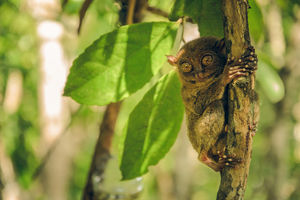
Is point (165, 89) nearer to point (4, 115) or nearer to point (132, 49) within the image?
point (132, 49)

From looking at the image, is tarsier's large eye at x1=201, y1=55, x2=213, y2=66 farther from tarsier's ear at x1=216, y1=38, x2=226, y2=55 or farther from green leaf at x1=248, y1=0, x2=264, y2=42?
green leaf at x1=248, y1=0, x2=264, y2=42

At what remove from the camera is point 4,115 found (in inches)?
193

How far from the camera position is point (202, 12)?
4.03 feet

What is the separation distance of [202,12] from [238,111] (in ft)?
1.31

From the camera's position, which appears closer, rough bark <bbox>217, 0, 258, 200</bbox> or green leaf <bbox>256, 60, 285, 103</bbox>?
rough bark <bbox>217, 0, 258, 200</bbox>

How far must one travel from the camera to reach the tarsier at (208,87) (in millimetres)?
1096

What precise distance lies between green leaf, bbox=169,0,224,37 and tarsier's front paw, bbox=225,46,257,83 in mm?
198

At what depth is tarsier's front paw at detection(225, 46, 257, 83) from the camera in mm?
1055

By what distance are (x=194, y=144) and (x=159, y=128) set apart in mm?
253

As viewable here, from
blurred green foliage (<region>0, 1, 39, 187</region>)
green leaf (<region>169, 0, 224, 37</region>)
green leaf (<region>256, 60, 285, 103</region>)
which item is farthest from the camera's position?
blurred green foliage (<region>0, 1, 39, 187</region>)

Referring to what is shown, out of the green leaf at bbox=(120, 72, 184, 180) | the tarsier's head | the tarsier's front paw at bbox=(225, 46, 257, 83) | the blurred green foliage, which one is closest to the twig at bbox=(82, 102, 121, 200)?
the tarsier's head

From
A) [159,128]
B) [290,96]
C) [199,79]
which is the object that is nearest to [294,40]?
[290,96]

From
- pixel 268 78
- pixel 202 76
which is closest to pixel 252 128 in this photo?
pixel 202 76

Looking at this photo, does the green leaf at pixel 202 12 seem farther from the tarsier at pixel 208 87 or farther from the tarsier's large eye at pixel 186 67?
the tarsier's large eye at pixel 186 67
